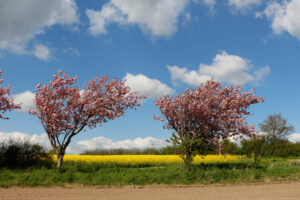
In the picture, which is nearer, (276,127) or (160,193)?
(160,193)

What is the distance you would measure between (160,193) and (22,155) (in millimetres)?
13466

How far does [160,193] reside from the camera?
12547 millimetres

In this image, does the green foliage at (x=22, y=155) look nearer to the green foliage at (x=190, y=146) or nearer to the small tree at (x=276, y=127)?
the green foliage at (x=190, y=146)

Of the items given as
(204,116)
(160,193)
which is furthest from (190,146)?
(160,193)

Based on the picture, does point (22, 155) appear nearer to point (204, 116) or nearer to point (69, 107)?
point (69, 107)

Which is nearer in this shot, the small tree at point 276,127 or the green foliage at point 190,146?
the green foliage at point 190,146

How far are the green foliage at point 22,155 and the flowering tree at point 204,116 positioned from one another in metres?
9.86

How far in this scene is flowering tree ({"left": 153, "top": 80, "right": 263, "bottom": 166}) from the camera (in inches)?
734

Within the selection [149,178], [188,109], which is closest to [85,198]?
[149,178]

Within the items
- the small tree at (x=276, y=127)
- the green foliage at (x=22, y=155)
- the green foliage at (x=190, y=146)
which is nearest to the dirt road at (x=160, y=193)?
the green foliage at (x=190, y=146)

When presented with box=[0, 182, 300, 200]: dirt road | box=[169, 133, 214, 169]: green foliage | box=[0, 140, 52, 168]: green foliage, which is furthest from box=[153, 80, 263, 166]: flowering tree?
box=[0, 140, 52, 168]: green foliage

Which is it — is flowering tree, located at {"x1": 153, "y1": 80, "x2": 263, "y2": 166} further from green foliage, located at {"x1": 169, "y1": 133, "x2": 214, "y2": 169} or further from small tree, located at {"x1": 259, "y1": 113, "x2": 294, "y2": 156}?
small tree, located at {"x1": 259, "y1": 113, "x2": 294, "y2": 156}

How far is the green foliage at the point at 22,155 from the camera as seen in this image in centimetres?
2053

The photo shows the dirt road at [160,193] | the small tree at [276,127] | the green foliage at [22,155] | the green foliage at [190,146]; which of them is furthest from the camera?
the small tree at [276,127]
